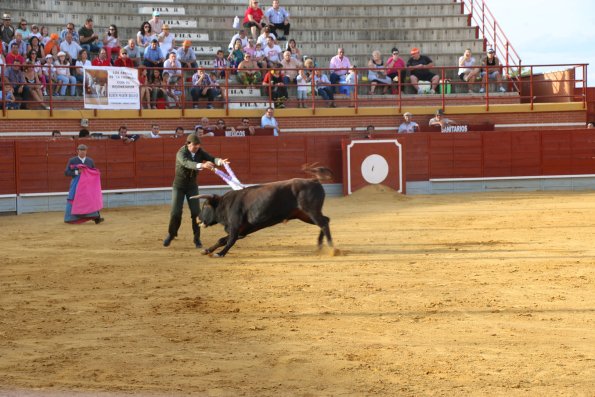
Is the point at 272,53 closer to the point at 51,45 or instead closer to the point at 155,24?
the point at 155,24

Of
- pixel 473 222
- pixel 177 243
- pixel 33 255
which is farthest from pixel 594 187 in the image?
pixel 33 255

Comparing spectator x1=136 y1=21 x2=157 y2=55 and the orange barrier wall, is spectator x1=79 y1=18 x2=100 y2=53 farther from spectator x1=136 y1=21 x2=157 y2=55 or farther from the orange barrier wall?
the orange barrier wall

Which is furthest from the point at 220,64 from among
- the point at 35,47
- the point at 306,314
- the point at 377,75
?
the point at 306,314

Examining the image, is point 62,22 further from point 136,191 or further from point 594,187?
point 594,187

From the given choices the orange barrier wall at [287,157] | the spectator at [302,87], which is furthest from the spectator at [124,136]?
the spectator at [302,87]

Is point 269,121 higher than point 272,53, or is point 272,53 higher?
point 272,53

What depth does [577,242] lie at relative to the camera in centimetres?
1078

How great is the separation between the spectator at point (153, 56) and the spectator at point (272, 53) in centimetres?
269

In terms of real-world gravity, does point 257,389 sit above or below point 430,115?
below

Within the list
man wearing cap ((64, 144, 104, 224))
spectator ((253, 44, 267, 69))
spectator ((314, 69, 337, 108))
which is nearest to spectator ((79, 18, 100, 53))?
spectator ((253, 44, 267, 69))

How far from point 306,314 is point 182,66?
1443 centimetres

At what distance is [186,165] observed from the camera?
35.0 ft

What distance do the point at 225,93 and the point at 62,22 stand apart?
245 inches

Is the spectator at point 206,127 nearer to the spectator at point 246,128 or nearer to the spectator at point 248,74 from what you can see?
the spectator at point 246,128
